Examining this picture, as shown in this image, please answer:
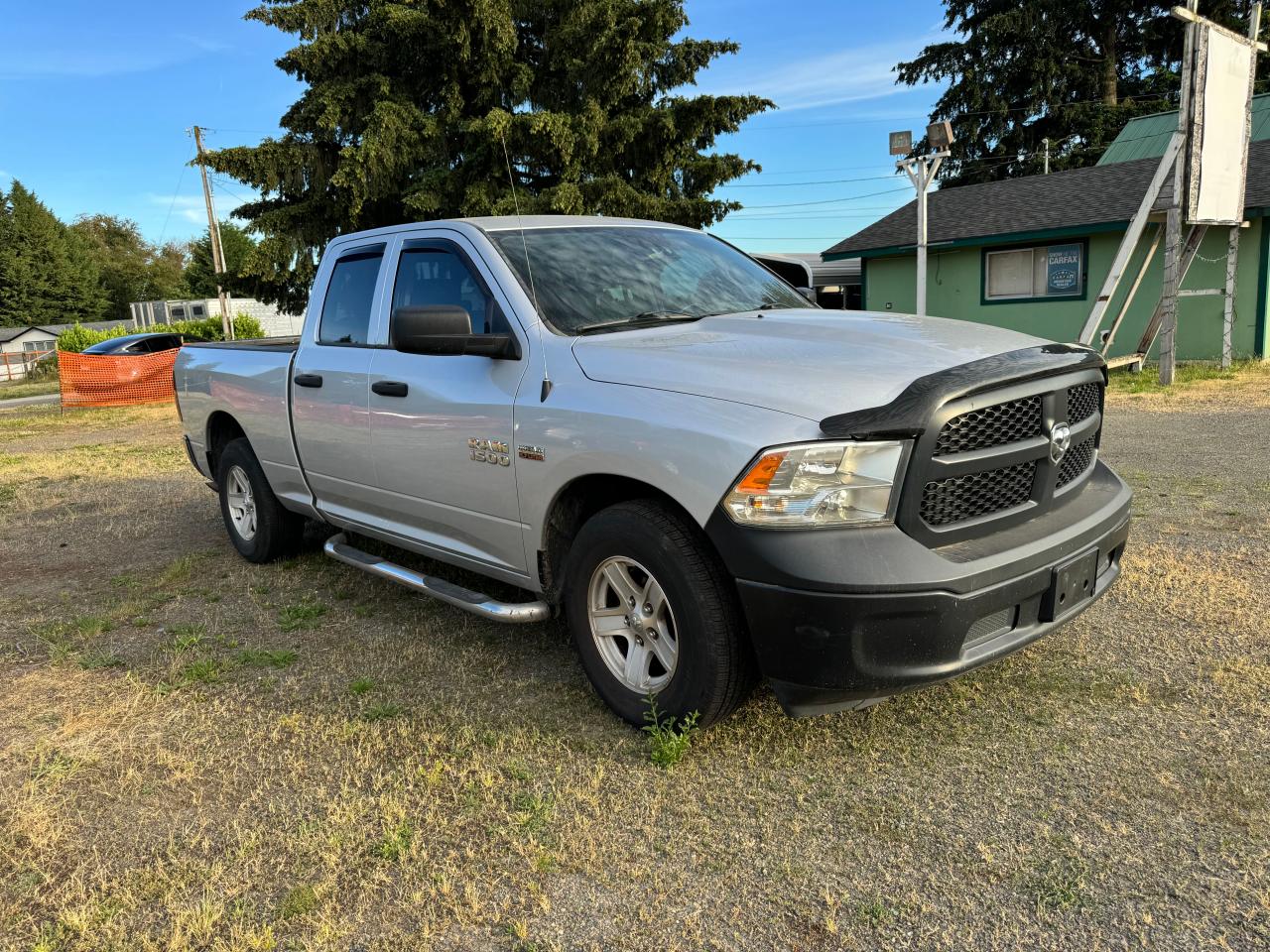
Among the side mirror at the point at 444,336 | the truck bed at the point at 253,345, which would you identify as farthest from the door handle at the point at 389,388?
the truck bed at the point at 253,345

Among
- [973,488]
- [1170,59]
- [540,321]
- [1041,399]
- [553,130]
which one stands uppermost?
[1170,59]

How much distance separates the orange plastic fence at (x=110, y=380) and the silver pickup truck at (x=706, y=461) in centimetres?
1815

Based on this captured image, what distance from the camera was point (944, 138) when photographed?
14.7 metres

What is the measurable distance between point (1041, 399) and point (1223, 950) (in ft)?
5.28

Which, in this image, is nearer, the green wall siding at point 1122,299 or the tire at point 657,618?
the tire at point 657,618

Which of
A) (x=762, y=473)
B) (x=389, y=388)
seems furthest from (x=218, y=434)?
(x=762, y=473)

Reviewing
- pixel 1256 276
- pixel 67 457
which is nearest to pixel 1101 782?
pixel 67 457

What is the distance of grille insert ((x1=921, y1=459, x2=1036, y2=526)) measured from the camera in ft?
8.95

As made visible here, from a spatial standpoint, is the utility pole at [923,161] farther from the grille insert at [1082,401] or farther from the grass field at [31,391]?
the grass field at [31,391]

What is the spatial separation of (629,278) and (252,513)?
3.29 m

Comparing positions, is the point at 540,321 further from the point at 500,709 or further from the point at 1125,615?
the point at 1125,615

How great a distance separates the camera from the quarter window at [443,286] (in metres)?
3.79

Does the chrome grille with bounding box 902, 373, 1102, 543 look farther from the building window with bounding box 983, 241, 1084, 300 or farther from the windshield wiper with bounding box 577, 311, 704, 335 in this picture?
the building window with bounding box 983, 241, 1084, 300

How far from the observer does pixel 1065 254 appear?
58.6 ft
